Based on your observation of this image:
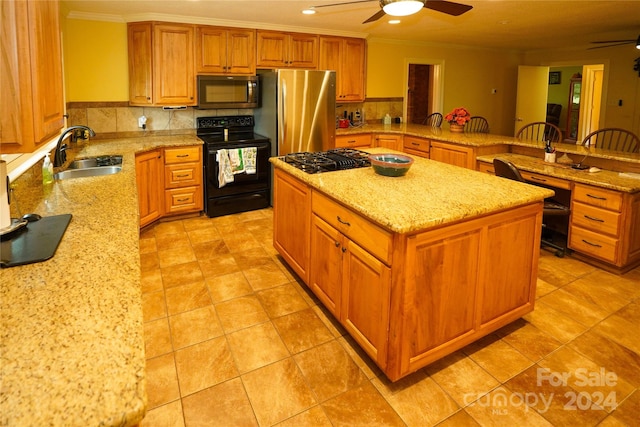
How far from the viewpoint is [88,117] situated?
14.3ft

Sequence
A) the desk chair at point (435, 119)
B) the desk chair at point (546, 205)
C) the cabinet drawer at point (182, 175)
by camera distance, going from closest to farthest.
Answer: the desk chair at point (546, 205) < the cabinet drawer at point (182, 175) < the desk chair at point (435, 119)

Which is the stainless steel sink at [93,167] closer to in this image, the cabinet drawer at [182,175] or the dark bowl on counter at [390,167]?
the cabinet drawer at [182,175]

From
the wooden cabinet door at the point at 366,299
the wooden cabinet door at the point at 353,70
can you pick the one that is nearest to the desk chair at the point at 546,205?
the wooden cabinet door at the point at 366,299

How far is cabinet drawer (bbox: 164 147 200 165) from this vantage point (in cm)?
421

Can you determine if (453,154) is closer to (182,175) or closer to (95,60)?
(182,175)

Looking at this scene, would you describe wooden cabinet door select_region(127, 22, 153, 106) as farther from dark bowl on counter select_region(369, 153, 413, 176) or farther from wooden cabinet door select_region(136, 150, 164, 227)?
dark bowl on counter select_region(369, 153, 413, 176)

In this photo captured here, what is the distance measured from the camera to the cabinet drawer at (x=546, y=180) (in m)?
3.37

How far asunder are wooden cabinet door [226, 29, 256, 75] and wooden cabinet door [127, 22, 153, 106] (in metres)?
0.84

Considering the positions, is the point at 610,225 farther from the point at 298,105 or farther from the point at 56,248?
the point at 56,248

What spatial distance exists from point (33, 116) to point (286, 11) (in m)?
3.41

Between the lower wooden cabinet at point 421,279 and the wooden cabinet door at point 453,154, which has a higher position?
the wooden cabinet door at point 453,154

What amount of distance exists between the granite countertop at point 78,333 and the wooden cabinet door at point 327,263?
1037 mm

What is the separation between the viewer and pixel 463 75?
6828 millimetres

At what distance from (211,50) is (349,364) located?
376 cm
